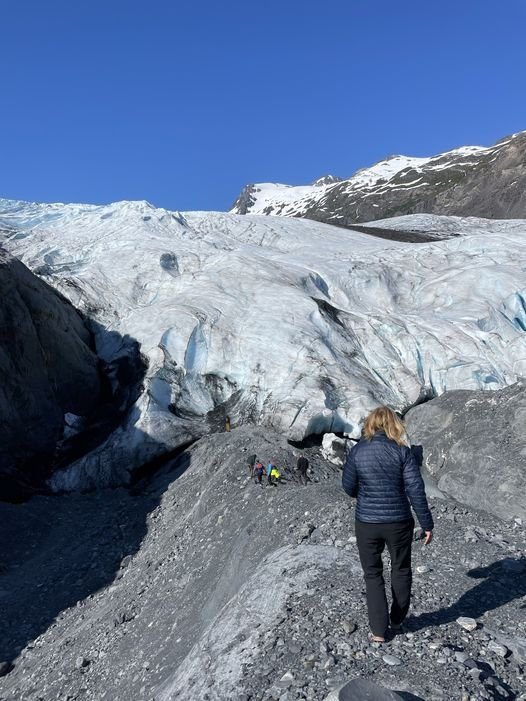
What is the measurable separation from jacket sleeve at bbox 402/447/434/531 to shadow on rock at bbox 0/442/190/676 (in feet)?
16.7

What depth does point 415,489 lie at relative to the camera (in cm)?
526

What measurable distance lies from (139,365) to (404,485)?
1167 centimetres

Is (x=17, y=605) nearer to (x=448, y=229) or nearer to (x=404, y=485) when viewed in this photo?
(x=404, y=485)

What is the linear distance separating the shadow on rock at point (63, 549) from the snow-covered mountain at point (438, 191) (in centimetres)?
7602

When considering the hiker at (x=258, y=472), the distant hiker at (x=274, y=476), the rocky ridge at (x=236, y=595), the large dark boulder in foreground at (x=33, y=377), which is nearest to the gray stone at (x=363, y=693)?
the rocky ridge at (x=236, y=595)

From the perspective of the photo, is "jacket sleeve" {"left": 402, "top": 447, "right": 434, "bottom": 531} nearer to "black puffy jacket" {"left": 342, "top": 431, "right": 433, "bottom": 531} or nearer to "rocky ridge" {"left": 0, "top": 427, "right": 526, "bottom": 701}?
"black puffy jacket" {"left": 342, "top": 431, "right": 433, "bottom": 531}

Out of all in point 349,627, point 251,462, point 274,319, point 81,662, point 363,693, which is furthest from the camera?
point 274,319

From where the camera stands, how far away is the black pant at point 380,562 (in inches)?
205

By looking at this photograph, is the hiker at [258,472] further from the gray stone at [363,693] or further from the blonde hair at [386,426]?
the gray stone at [363,693]

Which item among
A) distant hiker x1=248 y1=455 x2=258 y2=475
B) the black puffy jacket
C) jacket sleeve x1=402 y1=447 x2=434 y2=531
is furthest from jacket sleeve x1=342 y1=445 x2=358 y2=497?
distant hiker x1=248 y1=455 x2=258 y2=475

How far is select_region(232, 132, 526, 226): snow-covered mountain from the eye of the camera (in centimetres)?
10681

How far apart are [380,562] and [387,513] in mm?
468

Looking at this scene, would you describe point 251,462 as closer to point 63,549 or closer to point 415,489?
point 63,549

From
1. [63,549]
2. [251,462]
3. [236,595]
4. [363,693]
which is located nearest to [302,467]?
[251,462]
